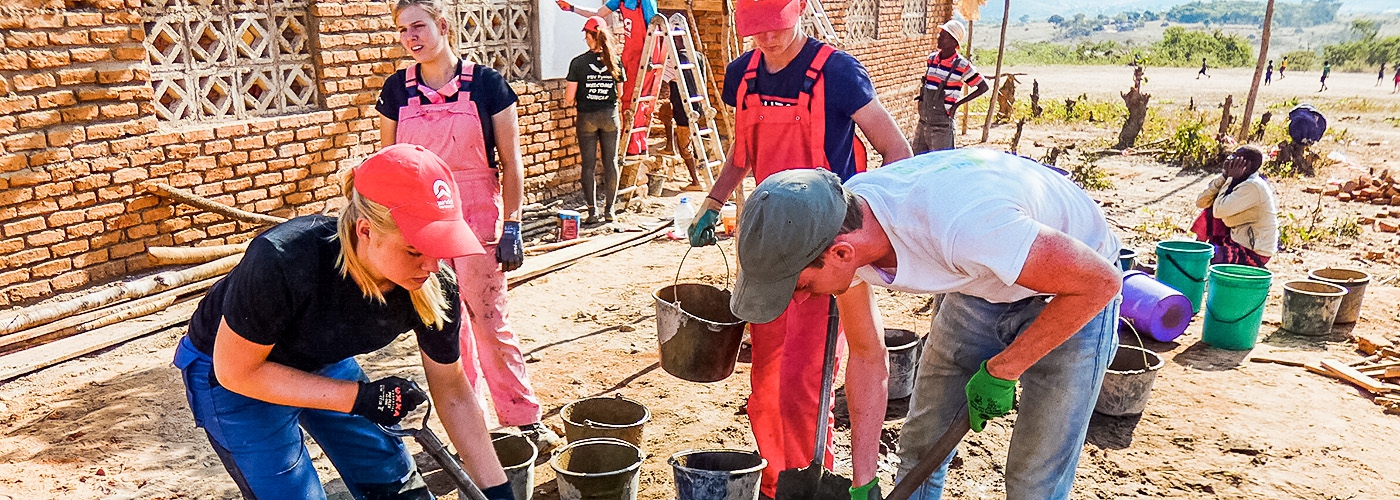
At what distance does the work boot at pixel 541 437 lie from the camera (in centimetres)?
425

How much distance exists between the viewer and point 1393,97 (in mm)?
24094

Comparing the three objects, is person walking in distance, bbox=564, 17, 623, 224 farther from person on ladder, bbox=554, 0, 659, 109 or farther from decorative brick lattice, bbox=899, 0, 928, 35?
decorative brick lattice, bbox=899, 0, 928, 35

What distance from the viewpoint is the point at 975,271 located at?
220 cm

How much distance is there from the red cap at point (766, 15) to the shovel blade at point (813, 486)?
5.27ft

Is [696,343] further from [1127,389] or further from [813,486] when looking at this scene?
[1127,389]

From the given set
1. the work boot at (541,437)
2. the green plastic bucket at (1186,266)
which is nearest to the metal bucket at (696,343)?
the work boot at (541,437)

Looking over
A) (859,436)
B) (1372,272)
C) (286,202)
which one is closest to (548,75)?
(286,202)

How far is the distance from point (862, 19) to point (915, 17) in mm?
1984

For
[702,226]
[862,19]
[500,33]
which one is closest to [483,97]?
[702,226]

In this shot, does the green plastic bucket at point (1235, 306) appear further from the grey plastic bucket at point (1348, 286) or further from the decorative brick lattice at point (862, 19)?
the decorative brick lattice at point (862, 19)

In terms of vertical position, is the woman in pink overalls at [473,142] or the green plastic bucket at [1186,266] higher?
the woman in pink overalls at [473,142]

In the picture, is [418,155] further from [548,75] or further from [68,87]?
[548,75]

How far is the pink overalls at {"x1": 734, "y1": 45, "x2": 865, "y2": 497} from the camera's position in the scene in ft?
11.5

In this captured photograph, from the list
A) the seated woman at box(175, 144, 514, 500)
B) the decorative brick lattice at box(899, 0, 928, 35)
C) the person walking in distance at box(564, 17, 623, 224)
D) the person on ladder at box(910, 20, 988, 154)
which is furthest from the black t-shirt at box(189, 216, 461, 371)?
the decorative brick lattice at box(899, 0, 928, 35)
